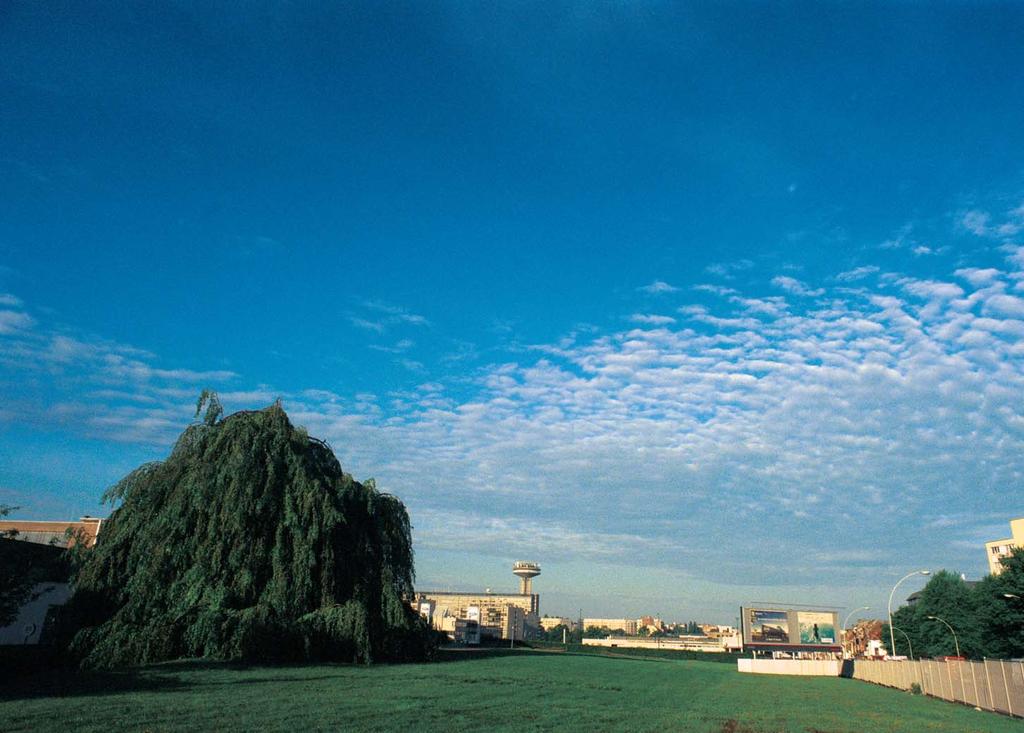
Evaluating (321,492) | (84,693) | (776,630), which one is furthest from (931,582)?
(84,693)

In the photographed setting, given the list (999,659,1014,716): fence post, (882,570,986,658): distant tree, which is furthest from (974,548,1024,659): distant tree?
(999,659,1014,716): fence post

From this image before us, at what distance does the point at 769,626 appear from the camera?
130m

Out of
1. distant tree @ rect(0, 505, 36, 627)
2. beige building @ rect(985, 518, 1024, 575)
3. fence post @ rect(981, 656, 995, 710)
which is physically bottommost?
fence post @ rect(981, 656, 995, 710)

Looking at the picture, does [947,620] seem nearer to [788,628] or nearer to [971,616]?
[971,616]

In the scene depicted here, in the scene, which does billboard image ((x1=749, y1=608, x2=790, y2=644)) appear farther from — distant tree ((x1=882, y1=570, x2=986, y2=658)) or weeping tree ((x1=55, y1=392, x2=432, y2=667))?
weeping tree ((x1=55, y1=392, x2=432, y2=667))

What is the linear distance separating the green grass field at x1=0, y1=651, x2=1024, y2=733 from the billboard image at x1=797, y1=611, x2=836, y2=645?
10784 centimetres

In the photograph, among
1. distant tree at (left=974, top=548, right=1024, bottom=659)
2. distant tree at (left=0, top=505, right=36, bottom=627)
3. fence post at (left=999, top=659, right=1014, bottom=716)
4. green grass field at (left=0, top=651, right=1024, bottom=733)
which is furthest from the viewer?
distant tree at (left=974, top=548, right=1024, bottom=659)

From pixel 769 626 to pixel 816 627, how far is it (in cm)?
853

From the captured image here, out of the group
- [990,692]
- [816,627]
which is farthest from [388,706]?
[816,627]

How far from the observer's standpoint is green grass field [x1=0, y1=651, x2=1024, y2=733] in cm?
1373

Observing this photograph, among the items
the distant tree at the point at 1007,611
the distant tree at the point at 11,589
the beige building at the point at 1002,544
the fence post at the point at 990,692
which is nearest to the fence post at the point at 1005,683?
the fence post at the point at 990,692

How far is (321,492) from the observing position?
32531mm

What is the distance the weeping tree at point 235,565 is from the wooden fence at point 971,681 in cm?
2558

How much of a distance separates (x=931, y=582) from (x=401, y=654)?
73.7 m
